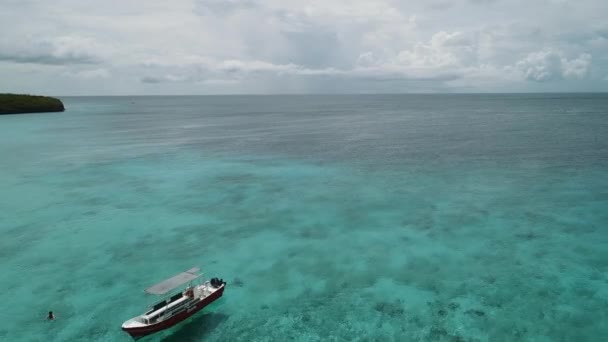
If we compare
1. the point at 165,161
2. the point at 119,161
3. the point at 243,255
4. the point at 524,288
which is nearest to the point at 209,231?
the point at 243,255

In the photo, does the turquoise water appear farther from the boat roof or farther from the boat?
the boat roof

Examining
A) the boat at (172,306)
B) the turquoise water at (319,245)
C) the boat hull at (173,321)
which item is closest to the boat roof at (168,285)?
the boat at (172,306)

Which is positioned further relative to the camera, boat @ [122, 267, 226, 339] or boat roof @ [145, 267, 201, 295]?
boat roof @ [145, 267, 201, 295]

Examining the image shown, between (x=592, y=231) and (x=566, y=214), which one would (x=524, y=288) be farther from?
(x=566, y=214)

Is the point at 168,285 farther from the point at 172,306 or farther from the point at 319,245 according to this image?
the point at 319,245

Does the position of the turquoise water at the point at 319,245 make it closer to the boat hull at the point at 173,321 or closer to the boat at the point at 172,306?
the boat hull at the point at 173,321

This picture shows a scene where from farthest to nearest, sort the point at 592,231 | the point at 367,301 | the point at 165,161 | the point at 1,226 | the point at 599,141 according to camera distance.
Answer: the point at 599,141 → the point at 165,161 → the point at 1,226 → the point at 592,231 → the point at 367,301

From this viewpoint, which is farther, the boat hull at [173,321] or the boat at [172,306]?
the boat at [172,306]

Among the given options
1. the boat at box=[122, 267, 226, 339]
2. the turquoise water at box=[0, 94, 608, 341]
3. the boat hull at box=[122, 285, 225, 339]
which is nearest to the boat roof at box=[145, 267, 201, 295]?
the boat at box=[122, 267, 226, 339]
